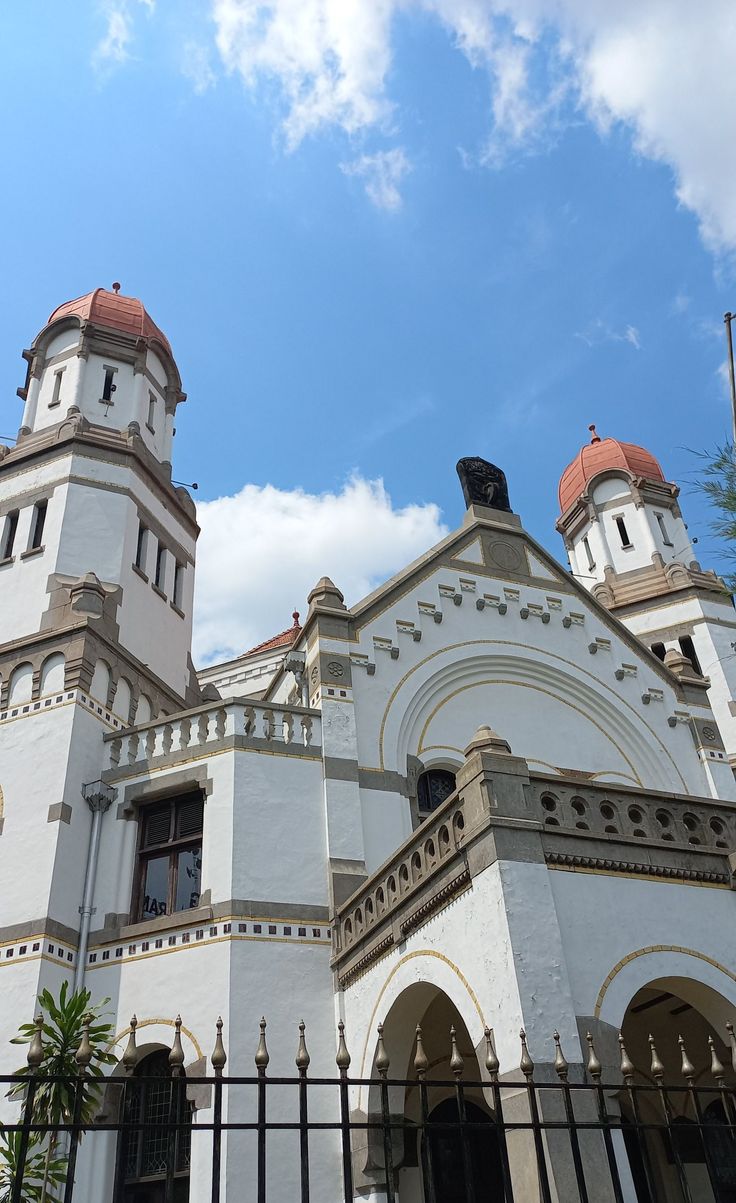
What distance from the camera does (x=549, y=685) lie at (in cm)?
2214

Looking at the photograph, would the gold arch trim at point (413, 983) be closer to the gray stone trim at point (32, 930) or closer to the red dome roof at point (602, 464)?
the gray stone trim at point (32, 930)

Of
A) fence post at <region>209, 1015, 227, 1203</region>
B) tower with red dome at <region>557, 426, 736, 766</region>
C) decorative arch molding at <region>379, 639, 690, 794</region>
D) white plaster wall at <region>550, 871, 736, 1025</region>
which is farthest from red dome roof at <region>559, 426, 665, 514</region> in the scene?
fence post at <region>209, 1015, 227, 1203</region>

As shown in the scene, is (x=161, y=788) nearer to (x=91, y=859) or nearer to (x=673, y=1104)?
(x=91, y=859)

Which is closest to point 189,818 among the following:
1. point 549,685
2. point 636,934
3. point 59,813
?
point 59,813

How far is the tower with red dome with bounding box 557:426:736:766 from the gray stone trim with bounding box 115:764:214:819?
1684cm

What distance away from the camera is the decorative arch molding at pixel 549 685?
20.8 metres

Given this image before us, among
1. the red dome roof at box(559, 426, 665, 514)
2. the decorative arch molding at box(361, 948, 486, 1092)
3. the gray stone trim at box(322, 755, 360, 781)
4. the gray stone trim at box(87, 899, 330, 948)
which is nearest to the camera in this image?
the decorative arch molding at box(361, 948, 486, 1092)

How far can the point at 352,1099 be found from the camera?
15.1 meters

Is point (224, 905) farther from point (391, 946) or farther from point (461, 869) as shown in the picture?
point (461, 869)

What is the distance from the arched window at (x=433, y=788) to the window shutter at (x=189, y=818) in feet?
13.8

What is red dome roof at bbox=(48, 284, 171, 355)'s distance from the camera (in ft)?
91.3

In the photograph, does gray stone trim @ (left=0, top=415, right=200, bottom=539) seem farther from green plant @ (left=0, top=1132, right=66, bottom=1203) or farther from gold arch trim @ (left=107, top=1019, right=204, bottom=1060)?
green plant @ (left=0, top=1132, right=66, bottom=1203)

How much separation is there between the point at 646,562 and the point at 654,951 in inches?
928

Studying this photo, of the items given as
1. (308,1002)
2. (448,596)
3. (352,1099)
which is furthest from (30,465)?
(352,1099)
